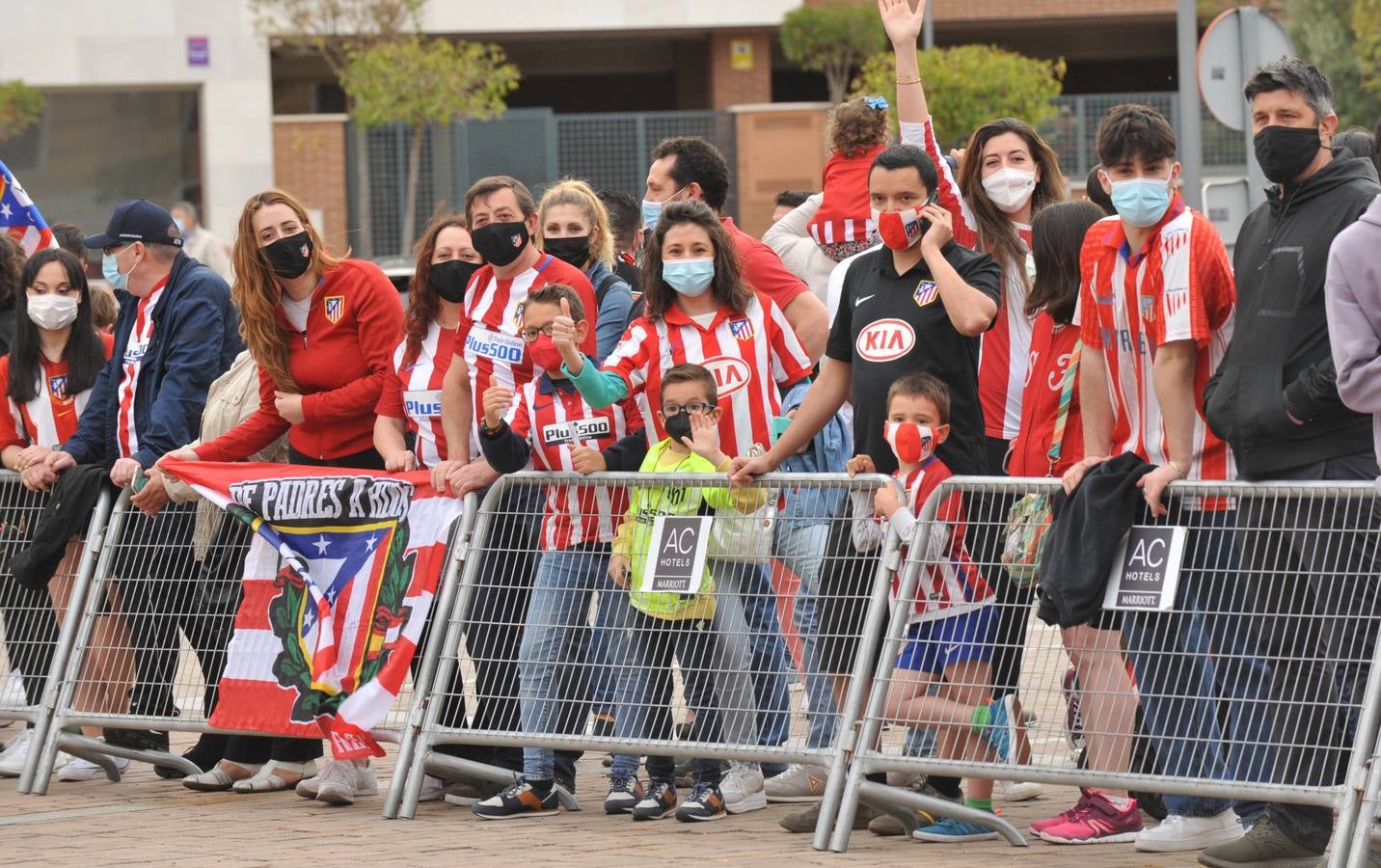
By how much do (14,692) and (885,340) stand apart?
4.05m

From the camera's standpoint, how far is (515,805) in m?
7.37

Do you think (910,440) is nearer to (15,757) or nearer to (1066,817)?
(1066,817)

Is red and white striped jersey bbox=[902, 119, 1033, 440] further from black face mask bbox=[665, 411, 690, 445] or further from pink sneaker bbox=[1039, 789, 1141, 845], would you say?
pink sneaker bbox=[1039, 789, 1141, 845]

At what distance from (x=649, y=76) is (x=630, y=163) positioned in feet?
20.9

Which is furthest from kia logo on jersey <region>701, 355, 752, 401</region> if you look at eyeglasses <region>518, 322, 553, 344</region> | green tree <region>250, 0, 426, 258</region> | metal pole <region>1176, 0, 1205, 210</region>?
green tree <region>250, 0, 426, 258</region>

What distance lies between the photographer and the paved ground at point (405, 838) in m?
6.48

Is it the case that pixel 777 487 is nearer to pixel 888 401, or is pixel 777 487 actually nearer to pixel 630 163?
pixel 888 401

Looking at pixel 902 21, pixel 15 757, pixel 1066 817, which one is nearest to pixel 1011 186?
pixel 902 21

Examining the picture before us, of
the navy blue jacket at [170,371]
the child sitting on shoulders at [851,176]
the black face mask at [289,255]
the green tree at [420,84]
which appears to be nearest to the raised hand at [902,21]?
the child sitting on shoulders at [851,176]

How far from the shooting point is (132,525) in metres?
8.35

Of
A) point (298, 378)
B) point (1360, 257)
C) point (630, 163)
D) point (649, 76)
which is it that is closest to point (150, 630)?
point (298, 378)

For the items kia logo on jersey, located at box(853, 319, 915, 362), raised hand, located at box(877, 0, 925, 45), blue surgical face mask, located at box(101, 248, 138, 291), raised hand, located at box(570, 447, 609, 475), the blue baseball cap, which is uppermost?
raised hand, located at box(877, 0, 925, 45)

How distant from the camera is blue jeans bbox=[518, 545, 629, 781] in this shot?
7223 millimetres

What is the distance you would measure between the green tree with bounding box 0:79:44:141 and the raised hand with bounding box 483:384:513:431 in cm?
2837
